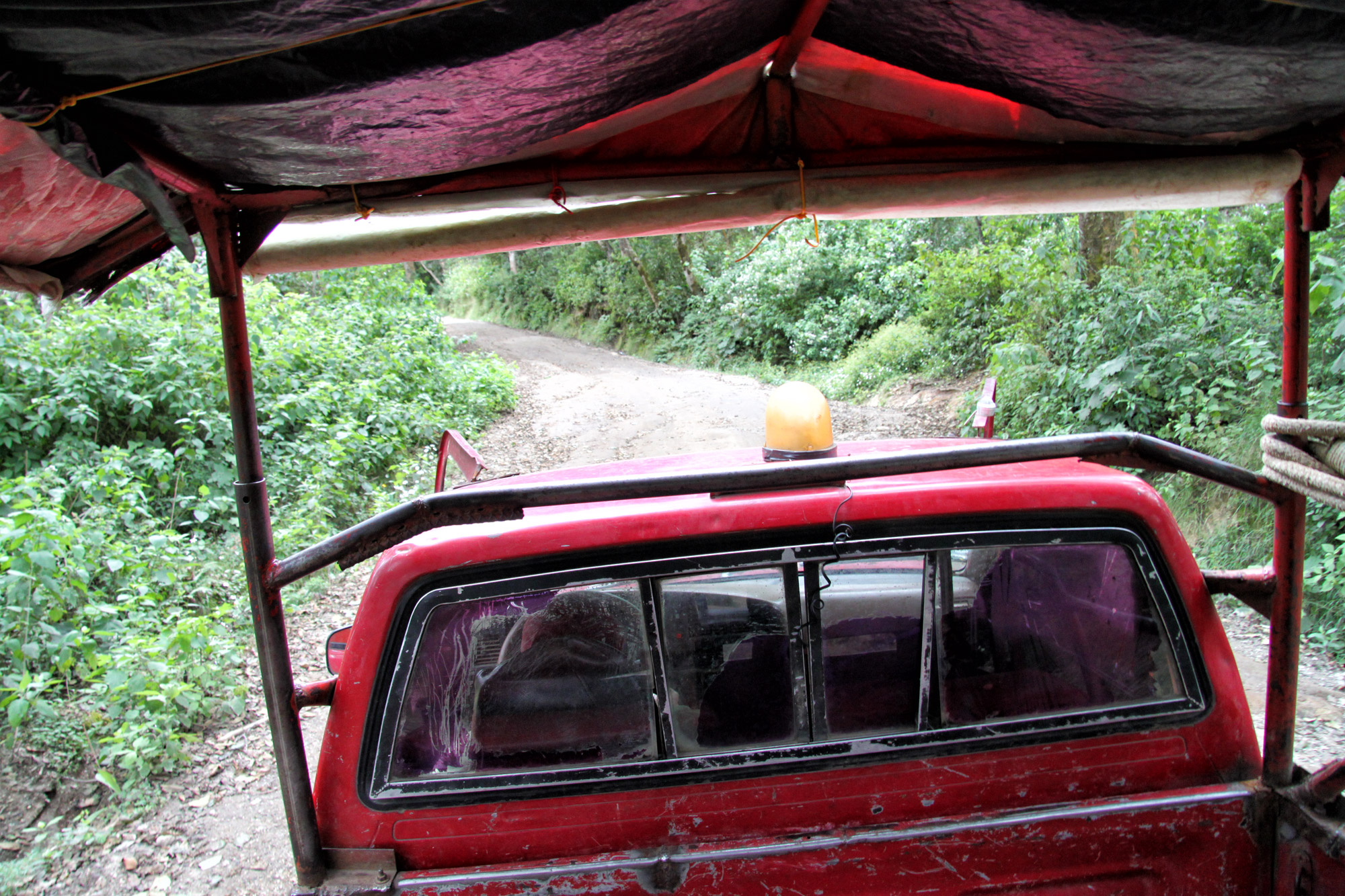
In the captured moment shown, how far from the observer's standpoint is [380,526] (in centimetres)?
205

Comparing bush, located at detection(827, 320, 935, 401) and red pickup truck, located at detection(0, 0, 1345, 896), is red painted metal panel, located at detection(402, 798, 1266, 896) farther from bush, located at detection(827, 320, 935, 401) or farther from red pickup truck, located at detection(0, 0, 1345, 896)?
bush, located at detection(827, 320, 935, 401)

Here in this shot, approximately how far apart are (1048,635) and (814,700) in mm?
683

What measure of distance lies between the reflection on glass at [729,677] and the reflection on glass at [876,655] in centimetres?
13

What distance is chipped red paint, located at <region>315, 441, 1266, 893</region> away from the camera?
2.16m

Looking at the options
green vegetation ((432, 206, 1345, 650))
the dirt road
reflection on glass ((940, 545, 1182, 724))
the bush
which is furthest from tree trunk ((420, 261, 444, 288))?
reflection on glass ((940, 545, 1182, 724))

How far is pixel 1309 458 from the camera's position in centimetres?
223

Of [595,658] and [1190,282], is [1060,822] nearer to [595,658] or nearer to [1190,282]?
[595,658]

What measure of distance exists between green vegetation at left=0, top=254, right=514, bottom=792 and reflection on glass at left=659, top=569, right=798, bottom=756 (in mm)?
4142

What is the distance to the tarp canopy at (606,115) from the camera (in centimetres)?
168

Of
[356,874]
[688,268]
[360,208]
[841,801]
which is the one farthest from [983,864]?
[688,268]

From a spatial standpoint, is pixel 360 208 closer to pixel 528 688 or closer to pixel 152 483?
pixel 528 688

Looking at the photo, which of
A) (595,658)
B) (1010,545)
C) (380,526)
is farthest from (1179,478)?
(380,526)

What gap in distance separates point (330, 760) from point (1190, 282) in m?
9.30

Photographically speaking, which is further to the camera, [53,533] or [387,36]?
[53,533]
